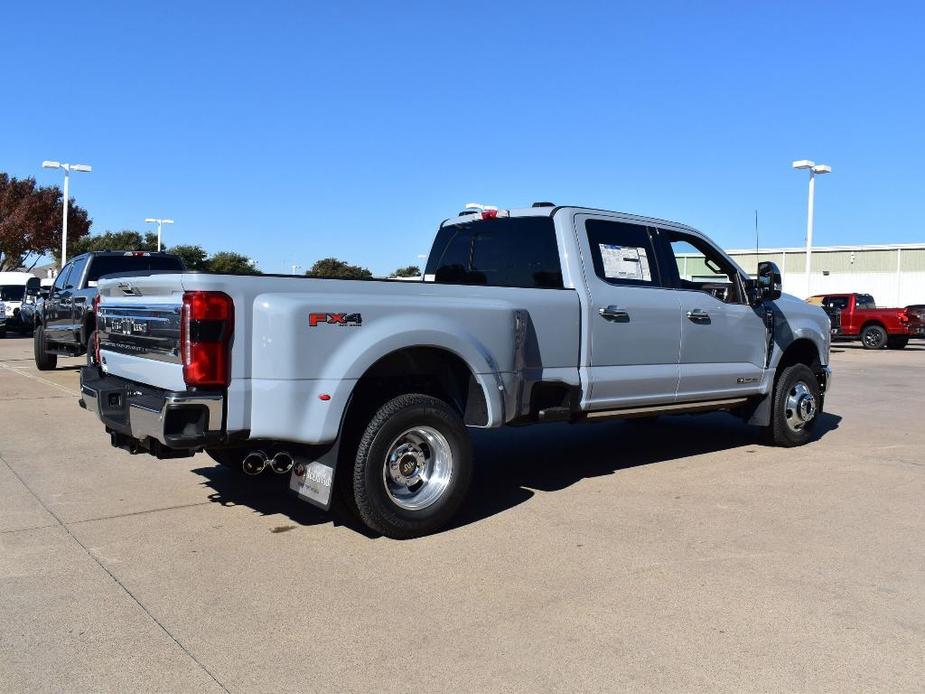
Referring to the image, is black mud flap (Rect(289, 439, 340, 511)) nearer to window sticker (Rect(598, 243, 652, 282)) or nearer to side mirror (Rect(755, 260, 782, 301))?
window sticker (Rect(598, 243, 652, 282))

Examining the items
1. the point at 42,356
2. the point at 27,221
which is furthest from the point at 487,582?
the point at 27,221

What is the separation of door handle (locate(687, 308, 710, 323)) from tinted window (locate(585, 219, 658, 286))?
418mm

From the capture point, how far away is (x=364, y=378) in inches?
198

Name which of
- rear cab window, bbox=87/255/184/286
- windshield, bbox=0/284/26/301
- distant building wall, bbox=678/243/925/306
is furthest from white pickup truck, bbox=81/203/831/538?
distant building wall, bbox=678/243/925/306

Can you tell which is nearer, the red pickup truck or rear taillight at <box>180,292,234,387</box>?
rear taillight at <box>180,292,234,387</box>

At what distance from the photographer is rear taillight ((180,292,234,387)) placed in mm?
4238

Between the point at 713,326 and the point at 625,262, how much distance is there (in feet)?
3.75

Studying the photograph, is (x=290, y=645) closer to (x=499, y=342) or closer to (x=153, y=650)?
(x=153, y=650)

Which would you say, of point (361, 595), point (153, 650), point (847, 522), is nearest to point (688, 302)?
point (847, 522)

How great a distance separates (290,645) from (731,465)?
4872mm

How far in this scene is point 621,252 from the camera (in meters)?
6.56

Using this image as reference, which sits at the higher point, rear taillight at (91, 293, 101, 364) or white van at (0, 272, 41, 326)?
white van at (0, 272, 41, 326)

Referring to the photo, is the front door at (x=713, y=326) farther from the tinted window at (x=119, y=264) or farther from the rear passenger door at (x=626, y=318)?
the tinted window at (x=119, y=264)

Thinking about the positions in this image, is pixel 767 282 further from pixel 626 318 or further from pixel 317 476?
pixel 317 476
